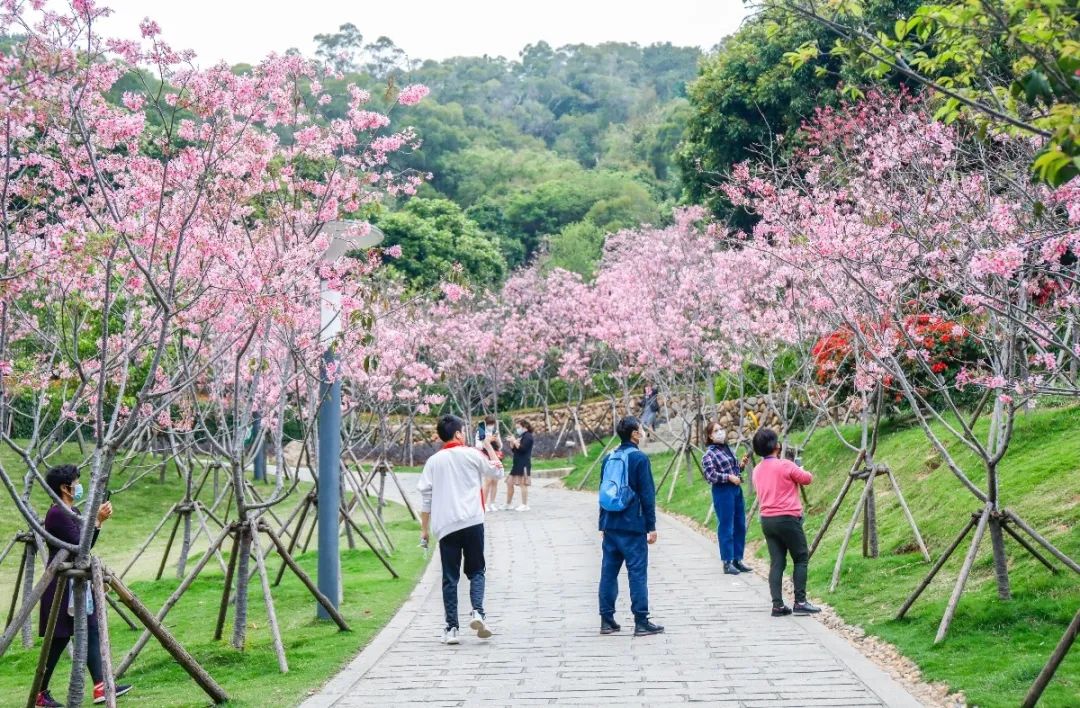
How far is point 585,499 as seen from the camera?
24.4 metres

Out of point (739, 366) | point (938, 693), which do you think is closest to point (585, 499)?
point (739, 366)

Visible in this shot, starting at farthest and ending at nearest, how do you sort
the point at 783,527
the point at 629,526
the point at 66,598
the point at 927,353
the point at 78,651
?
the point at 927,353 → the point at 783,527 → the point at 629,526 → the point at 66,598 → the point at 78,651

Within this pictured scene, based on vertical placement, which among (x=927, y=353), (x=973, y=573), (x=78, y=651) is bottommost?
(x=973, y=573)

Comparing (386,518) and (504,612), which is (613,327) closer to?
(386,518)

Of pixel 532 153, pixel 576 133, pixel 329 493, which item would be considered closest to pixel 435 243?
pixel 532 153

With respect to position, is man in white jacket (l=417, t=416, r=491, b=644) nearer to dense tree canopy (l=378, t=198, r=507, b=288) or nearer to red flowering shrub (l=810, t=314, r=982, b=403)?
red flowering shrub (l=810, t=314, r=982, b=403)

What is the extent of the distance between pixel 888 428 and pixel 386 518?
429 inches

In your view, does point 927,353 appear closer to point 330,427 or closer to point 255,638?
point 330,427

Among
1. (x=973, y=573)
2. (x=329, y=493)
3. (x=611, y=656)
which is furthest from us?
(x=329, y=493)

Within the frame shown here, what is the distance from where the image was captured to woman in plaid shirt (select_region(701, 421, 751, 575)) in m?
12.0

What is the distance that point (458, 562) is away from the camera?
Result: 352 inches

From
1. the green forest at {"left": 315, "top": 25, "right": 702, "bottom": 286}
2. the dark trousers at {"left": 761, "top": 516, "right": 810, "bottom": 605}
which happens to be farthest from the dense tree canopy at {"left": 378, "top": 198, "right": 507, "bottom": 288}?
the dark trousers at {"left": 761, "top": 516, "right": 810, "bottom": 605}

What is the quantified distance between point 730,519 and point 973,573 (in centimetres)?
326

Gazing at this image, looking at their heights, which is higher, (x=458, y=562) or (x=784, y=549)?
(x=458, y=562)
